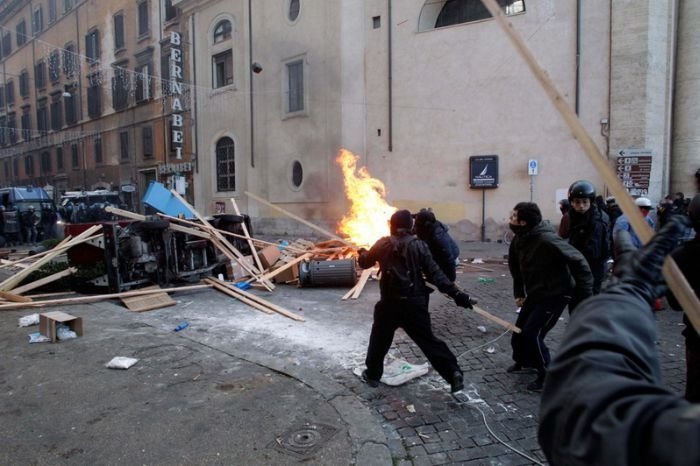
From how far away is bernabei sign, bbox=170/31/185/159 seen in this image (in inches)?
888

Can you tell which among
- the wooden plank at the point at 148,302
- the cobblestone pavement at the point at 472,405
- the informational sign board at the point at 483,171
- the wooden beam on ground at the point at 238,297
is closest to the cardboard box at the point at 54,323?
the wooden plank at the point at 148,302

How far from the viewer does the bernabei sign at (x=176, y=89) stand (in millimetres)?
22547

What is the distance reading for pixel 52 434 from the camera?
3.33 m

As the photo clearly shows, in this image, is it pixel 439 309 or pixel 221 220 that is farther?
pixel 221 220

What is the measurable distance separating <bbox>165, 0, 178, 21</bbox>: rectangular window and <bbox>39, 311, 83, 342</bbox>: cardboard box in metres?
22.6

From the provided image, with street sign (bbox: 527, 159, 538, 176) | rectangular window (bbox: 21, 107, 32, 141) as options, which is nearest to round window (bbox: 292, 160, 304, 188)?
street sign (bbox: 527, 159, 538, 176)

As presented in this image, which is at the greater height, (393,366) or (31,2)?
(31,2)

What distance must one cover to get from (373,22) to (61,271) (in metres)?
13.8

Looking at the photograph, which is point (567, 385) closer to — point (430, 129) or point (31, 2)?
point (430, 129)

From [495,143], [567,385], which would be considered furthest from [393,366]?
[495,143]

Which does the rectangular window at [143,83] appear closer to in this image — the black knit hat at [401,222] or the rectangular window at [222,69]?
the rectangular window at [222,69]

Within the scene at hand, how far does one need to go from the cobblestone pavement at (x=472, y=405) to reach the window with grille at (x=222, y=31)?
19606 millimetres

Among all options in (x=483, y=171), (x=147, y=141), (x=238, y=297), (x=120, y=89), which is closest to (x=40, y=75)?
(x=120, y=89)

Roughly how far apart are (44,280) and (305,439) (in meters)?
6.81
